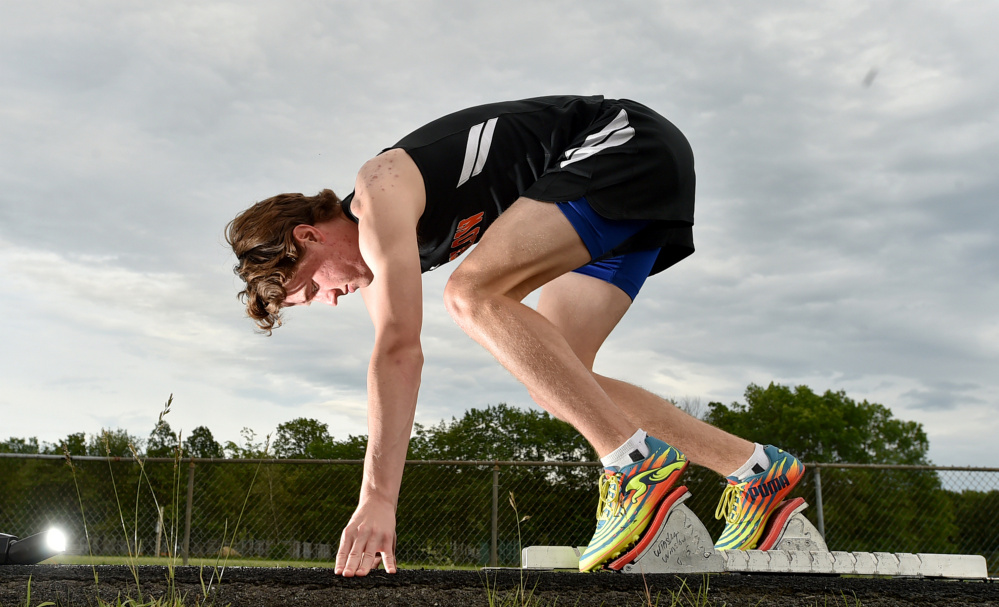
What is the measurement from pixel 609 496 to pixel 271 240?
4.29 ft

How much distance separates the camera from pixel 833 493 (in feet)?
63.9

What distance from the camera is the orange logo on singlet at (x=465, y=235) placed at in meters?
2.27

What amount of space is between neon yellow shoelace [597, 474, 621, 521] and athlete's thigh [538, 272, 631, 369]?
1.98ft

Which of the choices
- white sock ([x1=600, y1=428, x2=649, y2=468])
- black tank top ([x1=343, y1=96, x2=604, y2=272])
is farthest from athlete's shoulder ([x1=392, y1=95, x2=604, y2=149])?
white sock ([x1=600, y1=428, x2=649, y2=468])

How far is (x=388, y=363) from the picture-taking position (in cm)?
161

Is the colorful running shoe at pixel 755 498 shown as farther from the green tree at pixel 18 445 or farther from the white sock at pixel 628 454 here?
the green tree at pixel 18 445

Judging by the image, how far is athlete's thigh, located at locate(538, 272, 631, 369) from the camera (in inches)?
94.9

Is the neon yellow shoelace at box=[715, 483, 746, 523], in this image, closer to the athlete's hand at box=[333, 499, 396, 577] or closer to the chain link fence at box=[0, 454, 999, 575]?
the athlete's hand at box=[333, 499, 396, 577]

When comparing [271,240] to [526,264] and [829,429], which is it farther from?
[829,429]

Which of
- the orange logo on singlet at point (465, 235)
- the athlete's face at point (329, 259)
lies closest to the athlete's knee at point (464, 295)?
the orange logo on singlet at point (465, 235)

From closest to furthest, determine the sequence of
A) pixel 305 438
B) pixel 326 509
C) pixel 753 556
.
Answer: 1. pixel 753 556
2. pixel 326 509
3. pixel 305 438

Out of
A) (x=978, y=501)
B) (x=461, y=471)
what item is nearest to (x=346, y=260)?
(x=461, y=471)

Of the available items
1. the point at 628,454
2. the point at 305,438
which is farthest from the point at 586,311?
the point at 305,438

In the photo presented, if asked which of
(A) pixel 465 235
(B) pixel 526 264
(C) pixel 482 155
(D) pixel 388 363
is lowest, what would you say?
(D) pixel 388 363
